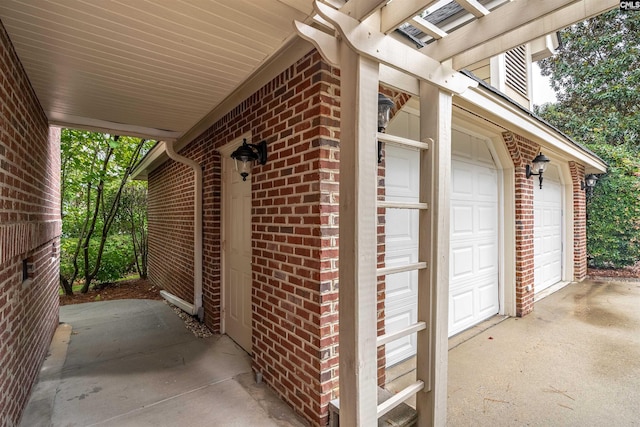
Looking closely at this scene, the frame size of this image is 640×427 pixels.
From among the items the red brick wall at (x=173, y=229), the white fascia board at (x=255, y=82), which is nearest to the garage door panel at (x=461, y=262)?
the white fascia board at (x=255, y=82)

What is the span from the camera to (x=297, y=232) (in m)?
2.19

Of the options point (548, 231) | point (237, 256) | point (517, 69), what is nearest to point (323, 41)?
point (237, 256)

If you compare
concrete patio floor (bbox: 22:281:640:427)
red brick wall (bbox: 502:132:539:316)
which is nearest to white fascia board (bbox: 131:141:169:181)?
concrete patio floor (bbox: 22:281:640:427)

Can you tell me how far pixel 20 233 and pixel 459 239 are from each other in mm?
4117

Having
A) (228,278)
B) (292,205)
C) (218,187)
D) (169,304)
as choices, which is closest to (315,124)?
(292,205)

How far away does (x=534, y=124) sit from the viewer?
382cm

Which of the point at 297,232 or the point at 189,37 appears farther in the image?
the point at 297,232

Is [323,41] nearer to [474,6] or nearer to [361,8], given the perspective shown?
[361,8]

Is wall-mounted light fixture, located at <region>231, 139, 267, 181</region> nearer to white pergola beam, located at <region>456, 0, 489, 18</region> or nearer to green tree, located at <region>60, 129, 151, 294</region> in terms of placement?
white pergola beam, located at <region>456, 0, 489, 18</region>

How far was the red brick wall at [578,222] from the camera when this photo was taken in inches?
251

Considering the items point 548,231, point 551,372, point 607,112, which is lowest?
point 551,372

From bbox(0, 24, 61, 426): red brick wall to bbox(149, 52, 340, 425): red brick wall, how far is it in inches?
63.5

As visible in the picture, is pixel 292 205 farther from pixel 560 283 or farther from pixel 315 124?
pixel 560 283

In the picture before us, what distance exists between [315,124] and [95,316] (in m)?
4.76
